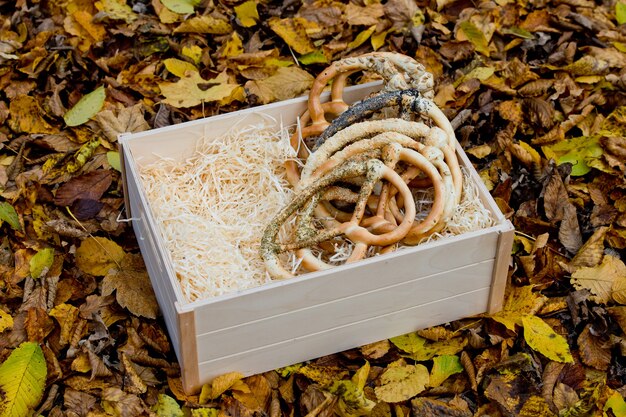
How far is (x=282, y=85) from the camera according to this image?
3.51m

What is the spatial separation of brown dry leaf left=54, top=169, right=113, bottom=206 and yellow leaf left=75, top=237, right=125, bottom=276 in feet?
0.75

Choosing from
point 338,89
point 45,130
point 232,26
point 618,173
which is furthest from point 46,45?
point 618,173

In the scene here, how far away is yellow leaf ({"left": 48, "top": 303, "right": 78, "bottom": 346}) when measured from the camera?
2.76 m

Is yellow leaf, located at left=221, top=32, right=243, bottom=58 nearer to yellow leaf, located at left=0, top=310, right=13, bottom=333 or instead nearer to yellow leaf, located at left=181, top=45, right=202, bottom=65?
yellow leaf, located at left=181, top=45, right=202, bottom=65

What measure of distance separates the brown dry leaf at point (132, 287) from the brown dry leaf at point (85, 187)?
0.31m

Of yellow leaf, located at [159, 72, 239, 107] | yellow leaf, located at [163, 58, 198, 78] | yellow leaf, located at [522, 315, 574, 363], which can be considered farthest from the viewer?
yellow leaf, located at [163, 58, 198, 78]

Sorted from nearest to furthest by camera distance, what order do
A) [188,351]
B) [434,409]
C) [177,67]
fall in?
[188,351]
[434,409]
[177,67]

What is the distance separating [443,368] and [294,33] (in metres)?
Answer: 1.59

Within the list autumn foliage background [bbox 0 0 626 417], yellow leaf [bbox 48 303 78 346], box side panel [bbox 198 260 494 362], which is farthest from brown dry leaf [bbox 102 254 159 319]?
box side panel [bbox 198 260 494 362]

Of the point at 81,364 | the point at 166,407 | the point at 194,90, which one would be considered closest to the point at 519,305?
the point at 166,407

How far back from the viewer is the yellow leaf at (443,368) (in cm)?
269

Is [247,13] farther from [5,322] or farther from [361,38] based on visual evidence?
[5,322]

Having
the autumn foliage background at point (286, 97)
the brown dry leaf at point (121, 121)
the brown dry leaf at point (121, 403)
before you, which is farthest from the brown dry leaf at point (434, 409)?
the brown dry leaf at point (121, 121)

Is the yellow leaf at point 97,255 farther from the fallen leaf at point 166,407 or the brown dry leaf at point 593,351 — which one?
the brown dry leaf at point 593,351
